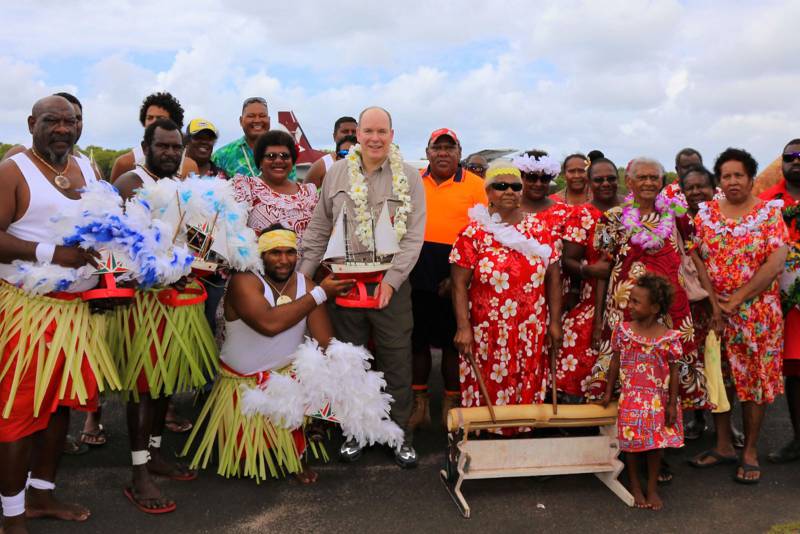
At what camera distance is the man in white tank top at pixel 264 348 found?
389 centimetres

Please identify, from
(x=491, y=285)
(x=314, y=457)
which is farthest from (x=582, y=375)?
(x=314, y=457)

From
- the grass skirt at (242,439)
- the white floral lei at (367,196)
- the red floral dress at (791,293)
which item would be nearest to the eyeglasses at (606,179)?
the red floral dress at (791,293)

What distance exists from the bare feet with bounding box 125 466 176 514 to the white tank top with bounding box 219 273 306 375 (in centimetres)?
82

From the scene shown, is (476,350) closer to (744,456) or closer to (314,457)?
(314,457)

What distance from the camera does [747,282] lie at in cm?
419

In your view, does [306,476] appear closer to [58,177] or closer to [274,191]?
[274,191]

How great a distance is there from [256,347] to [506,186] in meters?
1.91

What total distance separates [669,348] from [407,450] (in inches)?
74.3

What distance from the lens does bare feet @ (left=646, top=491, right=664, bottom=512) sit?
3.77 m

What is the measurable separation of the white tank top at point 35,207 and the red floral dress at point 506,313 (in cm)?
231

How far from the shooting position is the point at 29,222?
321 cm

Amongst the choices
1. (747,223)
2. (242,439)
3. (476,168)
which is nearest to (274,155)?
(242,439)

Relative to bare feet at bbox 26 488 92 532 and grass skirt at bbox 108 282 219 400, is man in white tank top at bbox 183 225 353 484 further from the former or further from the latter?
bare feet at bbox 26 488 92 532

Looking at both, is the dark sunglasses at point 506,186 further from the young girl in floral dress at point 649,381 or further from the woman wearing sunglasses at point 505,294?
the young girl in floral dress at point 649,381
